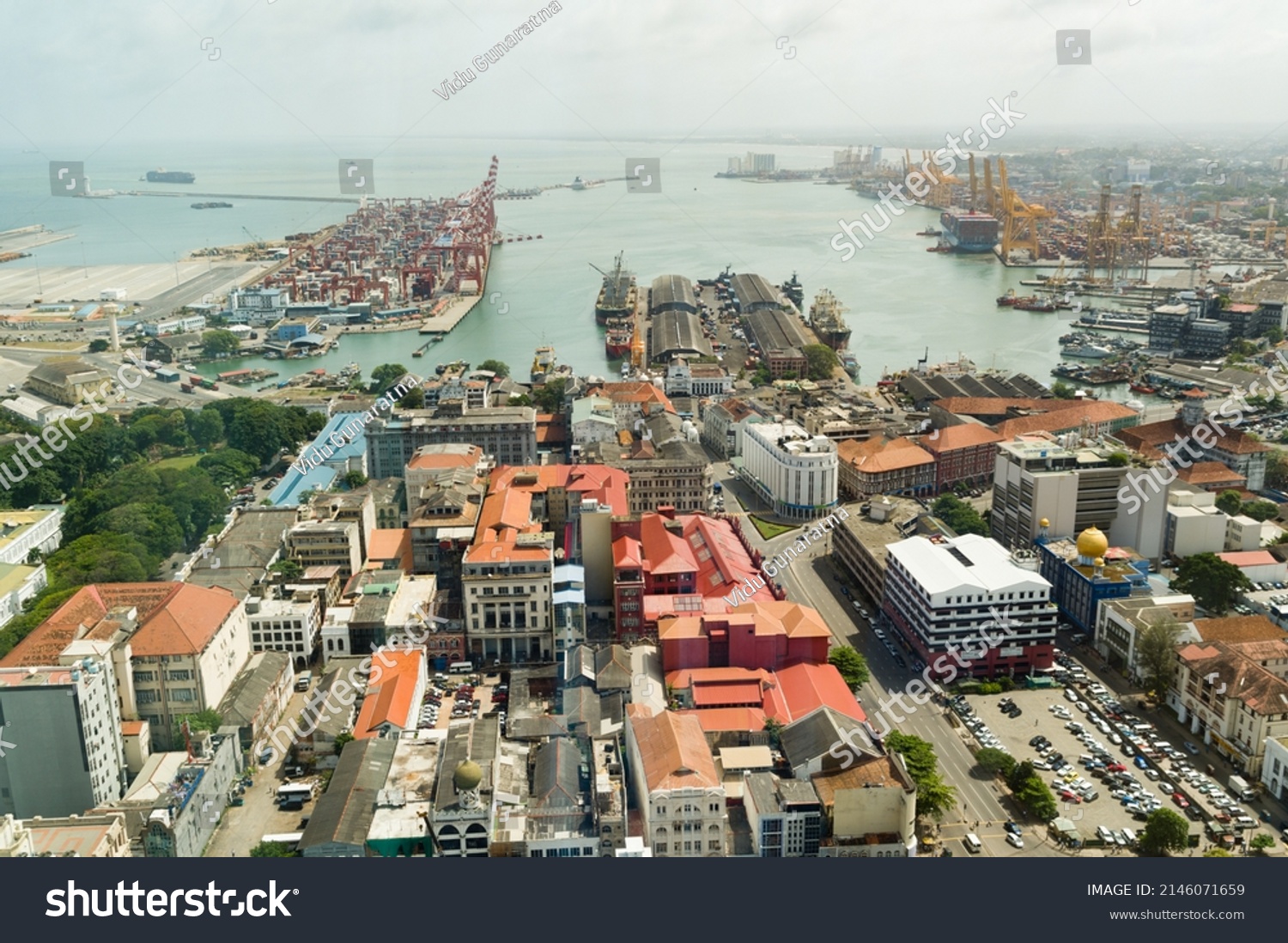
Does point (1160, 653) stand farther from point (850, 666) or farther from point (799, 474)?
point (799, 474)

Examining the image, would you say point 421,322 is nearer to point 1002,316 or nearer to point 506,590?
point 1002,316

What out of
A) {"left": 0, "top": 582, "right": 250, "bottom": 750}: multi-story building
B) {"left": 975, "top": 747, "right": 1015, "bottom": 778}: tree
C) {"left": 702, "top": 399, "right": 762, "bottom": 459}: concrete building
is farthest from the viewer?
{"left": 702, "top": 399, "right": 762, "bottom": 459}: concrete building

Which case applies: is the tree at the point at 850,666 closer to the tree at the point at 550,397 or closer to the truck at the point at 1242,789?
the truck at the point at 1242,789

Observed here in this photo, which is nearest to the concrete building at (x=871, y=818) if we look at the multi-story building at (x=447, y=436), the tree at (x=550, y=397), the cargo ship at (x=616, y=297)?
the multi-story building at (x=447, y=436)

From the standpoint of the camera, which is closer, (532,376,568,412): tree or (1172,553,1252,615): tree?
(1172,553,1252,615): tree

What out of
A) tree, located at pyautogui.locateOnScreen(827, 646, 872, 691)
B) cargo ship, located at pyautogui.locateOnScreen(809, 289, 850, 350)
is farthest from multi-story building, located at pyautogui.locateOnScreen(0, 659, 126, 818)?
cargo ship, located at pyautogui.locateOnScreen(809, 289, 850, 350)

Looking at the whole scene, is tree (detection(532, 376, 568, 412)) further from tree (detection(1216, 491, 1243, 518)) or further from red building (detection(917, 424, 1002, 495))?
tree (detection(1216, 491, 1243, 518))
